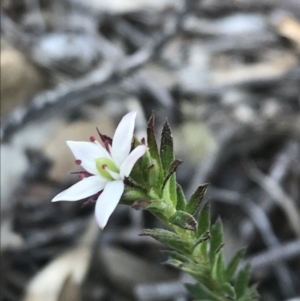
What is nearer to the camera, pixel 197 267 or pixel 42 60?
pixel 197 267

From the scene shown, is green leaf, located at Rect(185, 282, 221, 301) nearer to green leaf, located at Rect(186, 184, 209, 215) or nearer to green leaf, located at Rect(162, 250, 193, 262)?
green leaf, located at Rect(162, 250, 193, 262)

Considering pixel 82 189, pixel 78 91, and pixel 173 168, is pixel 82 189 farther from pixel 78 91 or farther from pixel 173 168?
pixel 78 91

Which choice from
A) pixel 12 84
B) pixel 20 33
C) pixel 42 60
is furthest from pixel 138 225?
pixel 20 33

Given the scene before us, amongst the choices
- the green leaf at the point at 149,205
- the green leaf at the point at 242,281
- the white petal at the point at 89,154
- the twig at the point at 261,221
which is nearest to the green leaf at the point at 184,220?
the green leaf at the point at 149,205

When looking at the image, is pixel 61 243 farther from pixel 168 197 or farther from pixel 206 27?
pixel 206 27

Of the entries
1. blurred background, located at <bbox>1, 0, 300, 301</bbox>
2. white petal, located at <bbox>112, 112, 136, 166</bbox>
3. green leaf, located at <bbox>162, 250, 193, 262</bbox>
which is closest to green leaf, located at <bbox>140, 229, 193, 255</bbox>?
green leaf, located at <bbox>162, 250, 193, 262</bbox>
